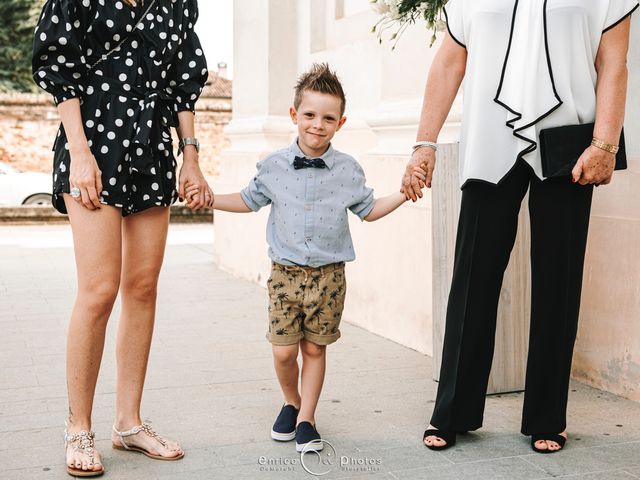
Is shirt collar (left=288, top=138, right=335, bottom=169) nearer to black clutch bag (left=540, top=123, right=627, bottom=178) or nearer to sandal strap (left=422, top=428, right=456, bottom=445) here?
black clutch bag (left=540, top=123, right=627, bottom=178)

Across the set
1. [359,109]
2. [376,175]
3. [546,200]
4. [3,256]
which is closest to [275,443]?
[546,200]

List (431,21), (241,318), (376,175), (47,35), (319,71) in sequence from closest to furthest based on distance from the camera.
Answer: (47,35)
(319,71)
(431,21)
(376,175)
(241,318)

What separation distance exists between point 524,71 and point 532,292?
2.73ft

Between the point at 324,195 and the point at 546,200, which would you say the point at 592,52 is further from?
the point at 324,195

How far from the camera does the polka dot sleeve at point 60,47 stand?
308cm

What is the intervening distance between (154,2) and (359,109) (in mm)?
3728

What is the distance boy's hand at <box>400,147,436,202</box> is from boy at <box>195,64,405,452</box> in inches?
1.9

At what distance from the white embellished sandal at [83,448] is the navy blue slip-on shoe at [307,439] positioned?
740 millimetres

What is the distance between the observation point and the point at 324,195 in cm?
359

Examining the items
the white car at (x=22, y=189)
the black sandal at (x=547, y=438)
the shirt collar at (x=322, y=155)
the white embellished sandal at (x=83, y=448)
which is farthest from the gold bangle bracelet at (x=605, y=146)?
the white car at (x=22, y=189)

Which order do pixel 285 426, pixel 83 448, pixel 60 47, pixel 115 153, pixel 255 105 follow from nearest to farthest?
pixel 60 47 < pixel 115 153 < pixel 83 448 < pixel 285 426 < pixel 255 105

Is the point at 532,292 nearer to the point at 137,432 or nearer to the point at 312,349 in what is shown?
the point at 312,349

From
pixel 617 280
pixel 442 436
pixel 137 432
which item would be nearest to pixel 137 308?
pixel 137 432

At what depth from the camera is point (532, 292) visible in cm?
361
